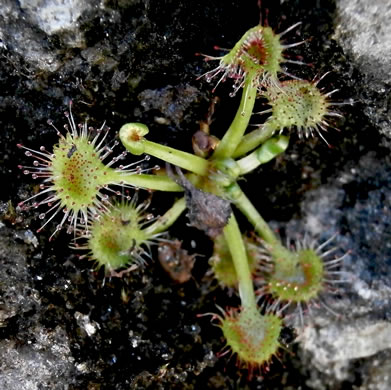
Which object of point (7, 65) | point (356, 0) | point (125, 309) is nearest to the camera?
point (356, 0)

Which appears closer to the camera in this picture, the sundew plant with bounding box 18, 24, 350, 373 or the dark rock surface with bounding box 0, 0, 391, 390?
the sundew plant with bounding box 18, 24, 350, 373

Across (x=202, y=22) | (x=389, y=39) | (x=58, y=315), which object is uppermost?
(x=202, y=22)

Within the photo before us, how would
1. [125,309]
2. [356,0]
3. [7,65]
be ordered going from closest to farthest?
[356,0]
[7,65]
[125,309]

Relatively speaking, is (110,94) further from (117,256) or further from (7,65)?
(117,256)

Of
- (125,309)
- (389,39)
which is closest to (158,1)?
(389,39)

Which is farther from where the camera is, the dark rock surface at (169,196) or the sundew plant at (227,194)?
the dark rock surface at (169,196)
